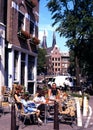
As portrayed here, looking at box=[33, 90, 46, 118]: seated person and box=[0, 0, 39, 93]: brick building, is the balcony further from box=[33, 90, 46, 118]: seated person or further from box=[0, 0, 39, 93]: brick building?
box=[33, 90, 46, 118]: seated person

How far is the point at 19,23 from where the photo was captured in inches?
1104

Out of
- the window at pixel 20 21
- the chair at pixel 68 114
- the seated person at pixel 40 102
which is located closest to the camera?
the chair at pixel 68 114

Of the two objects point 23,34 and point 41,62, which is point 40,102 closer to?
point 23,34

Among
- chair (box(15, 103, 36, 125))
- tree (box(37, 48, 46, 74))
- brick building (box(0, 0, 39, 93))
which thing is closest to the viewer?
chair (box(15, 103, 36, 125))

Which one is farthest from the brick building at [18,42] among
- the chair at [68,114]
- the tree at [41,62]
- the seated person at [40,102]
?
the tree at [41,62]

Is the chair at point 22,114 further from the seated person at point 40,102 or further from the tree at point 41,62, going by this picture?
the tree at point 41,62

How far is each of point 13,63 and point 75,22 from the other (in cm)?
1222

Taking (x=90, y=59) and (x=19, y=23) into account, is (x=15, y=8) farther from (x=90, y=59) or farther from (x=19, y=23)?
(x=90, y=59)

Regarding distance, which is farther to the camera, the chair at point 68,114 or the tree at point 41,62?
the tree at point 41,62

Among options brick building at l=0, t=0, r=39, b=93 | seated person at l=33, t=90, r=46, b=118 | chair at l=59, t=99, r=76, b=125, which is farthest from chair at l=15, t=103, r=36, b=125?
brick building at l=0, t=0, r=39, b=93

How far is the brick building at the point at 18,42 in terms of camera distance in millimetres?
24694

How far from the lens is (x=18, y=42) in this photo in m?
27.2

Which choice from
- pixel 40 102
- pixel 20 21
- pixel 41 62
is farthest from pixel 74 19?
pixel 41 62

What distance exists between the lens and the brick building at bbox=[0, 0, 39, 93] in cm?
2469
